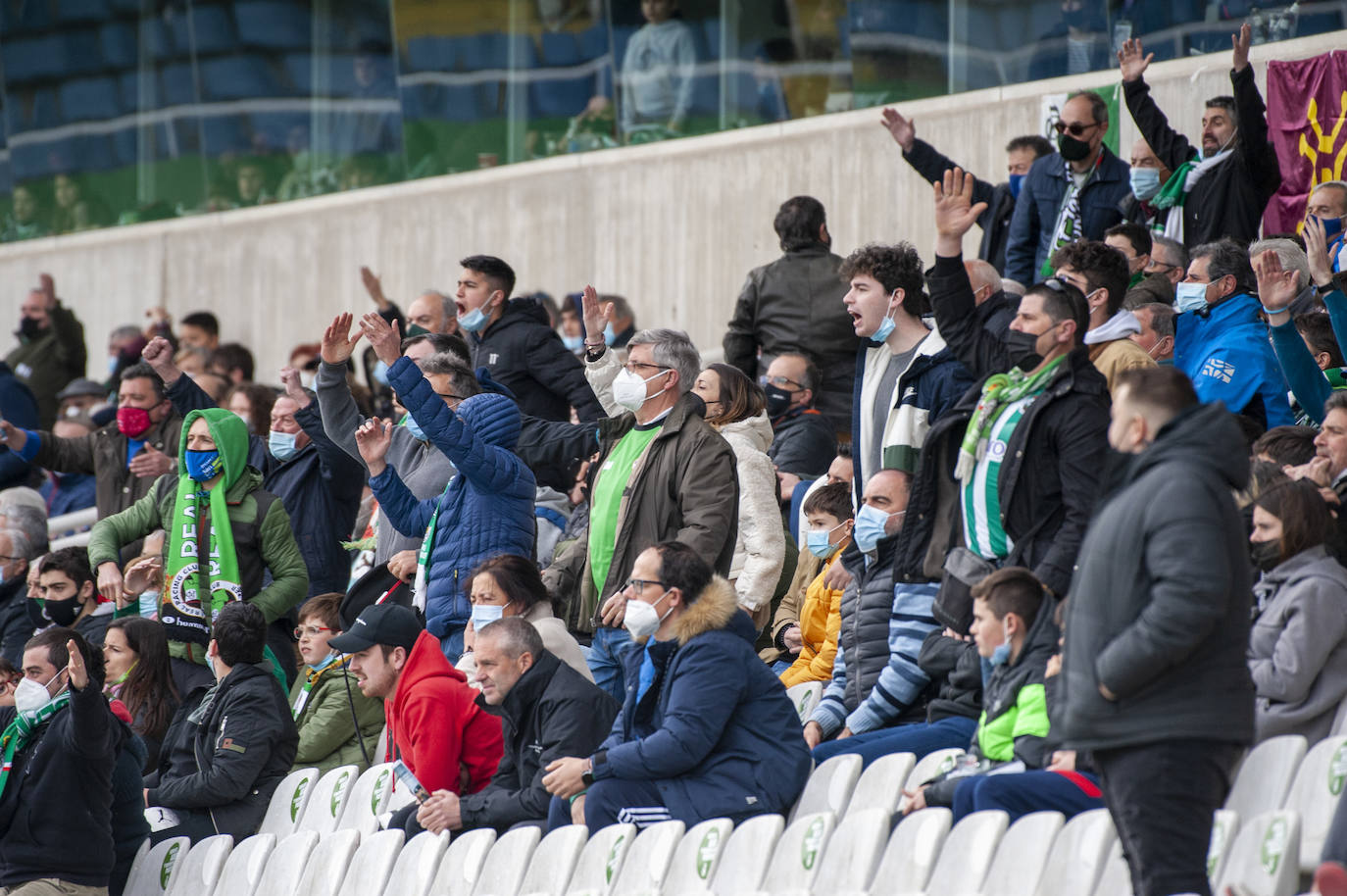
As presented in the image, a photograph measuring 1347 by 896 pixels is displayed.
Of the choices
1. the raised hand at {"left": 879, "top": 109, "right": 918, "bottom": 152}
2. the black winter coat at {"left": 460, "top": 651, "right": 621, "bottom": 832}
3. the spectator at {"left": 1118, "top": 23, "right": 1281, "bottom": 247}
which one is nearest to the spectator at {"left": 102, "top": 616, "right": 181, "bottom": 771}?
the black winter coat at {"left": 460, "top": 651, "right": 621, "bottom": 832}

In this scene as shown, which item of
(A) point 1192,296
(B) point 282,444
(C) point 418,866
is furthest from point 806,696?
(B) point 282,444

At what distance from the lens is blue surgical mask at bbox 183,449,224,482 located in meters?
8.91

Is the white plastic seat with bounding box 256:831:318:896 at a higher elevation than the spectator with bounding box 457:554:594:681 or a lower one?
lower

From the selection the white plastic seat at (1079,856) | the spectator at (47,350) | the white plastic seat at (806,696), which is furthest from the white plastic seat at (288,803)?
the spectator at (47,350)

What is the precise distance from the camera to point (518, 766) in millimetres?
6965

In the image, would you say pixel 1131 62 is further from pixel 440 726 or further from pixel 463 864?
pixel 463 864

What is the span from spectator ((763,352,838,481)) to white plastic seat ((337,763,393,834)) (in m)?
2.47

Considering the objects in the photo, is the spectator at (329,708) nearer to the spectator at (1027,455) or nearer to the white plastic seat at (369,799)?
the white plastic seat at (369,799)

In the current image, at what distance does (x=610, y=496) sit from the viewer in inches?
295

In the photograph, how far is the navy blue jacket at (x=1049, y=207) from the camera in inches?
398

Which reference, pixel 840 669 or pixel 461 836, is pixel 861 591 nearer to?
pixel 840 669

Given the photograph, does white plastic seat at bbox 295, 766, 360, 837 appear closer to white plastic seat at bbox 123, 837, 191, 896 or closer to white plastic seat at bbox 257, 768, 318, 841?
white plastic seat at bbox 257, 768, 318, 841

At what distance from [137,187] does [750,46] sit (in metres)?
7.31

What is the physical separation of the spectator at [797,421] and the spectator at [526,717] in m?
2.52
